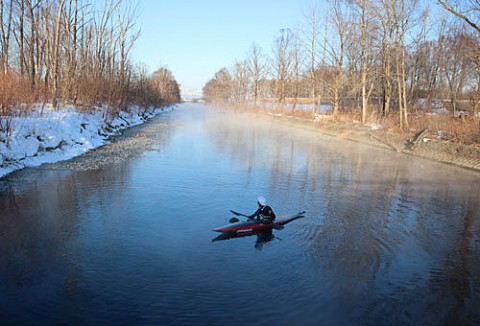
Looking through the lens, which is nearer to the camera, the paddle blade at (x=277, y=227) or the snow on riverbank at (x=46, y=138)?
the paddle blade at (x=277, y=227)

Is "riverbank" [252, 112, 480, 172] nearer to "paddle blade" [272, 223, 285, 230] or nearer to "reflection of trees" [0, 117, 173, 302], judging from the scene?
"paddle blade" [272, 223, 285, 230]

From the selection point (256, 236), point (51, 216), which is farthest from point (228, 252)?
point (51, 216)

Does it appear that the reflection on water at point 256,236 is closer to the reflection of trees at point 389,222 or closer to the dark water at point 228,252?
the dark water at point 228,252

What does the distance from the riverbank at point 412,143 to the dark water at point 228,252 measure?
4937 millimetres

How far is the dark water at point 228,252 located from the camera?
227 inches

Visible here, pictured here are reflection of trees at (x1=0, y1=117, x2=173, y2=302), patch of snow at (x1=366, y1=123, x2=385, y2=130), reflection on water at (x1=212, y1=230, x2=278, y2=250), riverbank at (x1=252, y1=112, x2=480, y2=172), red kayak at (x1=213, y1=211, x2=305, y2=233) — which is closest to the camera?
reflection of trees at (x1=0, y1=117, x2=173, y2=302)

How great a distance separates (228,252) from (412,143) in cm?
1801

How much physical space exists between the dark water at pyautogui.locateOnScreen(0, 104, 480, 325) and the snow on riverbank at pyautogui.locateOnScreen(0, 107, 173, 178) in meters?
1.17

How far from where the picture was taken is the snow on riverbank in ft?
47.9

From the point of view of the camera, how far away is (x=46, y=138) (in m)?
17.2

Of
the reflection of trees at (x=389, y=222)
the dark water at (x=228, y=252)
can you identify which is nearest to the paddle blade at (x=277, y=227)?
the dark water at (x=228, y=252)

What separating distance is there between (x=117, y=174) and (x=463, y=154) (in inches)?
631

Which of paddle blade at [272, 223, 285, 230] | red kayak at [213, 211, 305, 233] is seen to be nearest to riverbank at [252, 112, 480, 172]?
red kayak at [213, 211, 305, 233]

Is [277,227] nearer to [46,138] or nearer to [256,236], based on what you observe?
[256,236]
